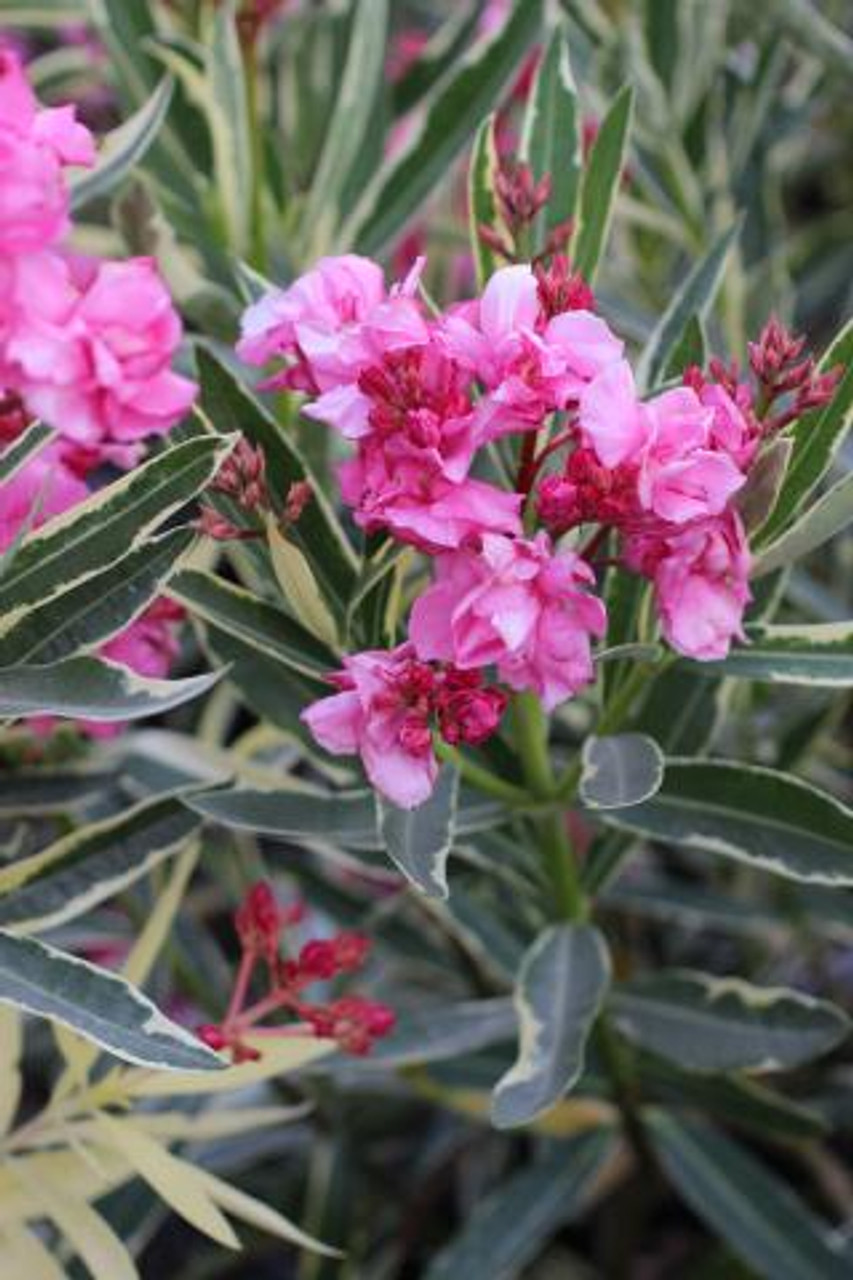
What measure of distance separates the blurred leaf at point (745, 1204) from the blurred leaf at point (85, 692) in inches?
27.5

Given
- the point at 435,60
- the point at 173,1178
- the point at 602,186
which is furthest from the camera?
the point at 435,60

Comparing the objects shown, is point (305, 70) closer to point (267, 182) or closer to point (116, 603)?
point (267, 182)

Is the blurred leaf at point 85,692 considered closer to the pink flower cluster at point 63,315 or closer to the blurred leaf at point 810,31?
the pink flower cluster at point 63,315

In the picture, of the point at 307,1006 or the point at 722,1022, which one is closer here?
the point at 307,1006

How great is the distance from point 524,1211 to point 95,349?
83cm

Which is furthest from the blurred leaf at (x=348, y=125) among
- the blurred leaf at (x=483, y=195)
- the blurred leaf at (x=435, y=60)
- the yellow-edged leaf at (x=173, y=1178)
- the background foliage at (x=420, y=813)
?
the yellow-edged leaf at (x=173, y=1178)

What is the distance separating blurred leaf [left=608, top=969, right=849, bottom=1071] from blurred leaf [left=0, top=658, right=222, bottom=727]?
0.51 meters

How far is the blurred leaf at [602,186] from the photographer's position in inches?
44.7

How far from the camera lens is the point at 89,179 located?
116 centimetres

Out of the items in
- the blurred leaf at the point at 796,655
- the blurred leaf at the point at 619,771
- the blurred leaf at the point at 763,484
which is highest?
the blurred leaf at the point at 763,484

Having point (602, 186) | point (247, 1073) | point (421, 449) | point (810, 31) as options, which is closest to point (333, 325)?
point (421, 449)

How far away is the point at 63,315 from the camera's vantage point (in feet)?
2.81

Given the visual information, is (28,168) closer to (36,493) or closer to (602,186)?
(36,493)

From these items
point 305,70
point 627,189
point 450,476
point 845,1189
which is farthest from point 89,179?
point 845,1189
